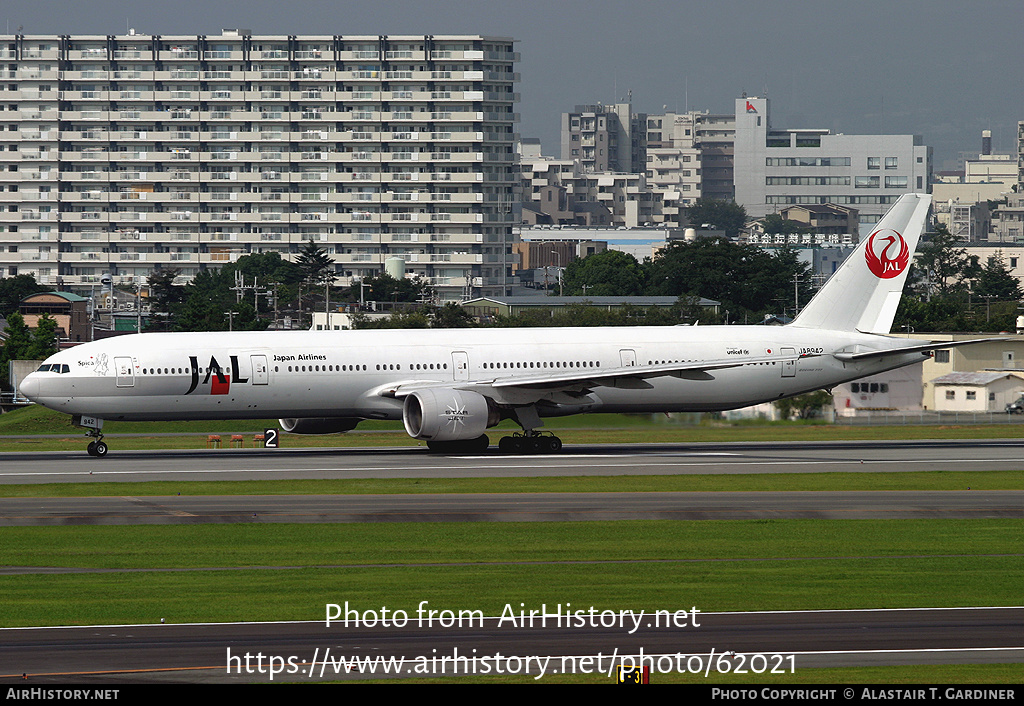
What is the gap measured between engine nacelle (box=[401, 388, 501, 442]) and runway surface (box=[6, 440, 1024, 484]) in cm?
103

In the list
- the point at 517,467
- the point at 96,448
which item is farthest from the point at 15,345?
the point at 517,467

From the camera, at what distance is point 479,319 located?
424ft

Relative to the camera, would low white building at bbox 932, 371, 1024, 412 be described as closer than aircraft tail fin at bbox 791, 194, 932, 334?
No

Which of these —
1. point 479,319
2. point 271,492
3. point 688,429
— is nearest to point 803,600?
point 271,492

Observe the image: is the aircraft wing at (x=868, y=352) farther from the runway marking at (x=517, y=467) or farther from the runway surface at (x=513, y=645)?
the runway surface at (x=513, y=645)

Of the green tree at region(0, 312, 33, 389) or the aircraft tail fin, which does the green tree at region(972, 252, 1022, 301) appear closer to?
the aircraft tail fin

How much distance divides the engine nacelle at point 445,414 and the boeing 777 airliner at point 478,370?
49 millimetres

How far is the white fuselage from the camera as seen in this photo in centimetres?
4856

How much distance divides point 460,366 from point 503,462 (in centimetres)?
486

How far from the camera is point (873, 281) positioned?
186 feet

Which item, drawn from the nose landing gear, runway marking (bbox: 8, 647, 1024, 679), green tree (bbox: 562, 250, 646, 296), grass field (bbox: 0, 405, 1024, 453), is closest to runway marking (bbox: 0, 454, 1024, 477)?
the nose landing gear

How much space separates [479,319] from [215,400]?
8096 cm

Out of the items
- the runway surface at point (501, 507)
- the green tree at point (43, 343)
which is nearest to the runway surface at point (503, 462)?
the runway surface at point (501, 507)
